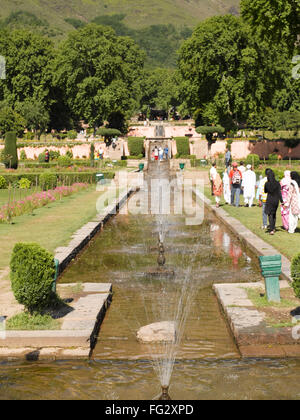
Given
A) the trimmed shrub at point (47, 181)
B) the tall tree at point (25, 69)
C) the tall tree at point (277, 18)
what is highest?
the tall tree at point (25, 69)

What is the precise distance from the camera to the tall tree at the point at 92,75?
6019 centimetres

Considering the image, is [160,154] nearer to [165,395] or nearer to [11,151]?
[11,151]

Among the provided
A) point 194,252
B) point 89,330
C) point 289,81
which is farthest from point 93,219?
point 289,81

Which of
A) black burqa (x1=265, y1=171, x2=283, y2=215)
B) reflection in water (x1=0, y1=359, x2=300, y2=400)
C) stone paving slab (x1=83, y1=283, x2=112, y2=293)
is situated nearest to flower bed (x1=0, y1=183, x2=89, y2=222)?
black burqa (x1=265, y1=171, x2=283, y2=215)

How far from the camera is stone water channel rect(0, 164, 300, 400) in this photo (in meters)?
5.46

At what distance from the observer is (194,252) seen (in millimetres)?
12359

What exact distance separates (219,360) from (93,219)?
10.8 meters

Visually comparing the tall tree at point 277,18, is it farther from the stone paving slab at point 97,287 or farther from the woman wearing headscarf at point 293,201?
the stone paving slab at point 97,287

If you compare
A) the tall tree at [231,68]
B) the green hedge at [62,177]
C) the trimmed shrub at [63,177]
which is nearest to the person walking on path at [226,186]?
the trimmed shrub at [63,177]

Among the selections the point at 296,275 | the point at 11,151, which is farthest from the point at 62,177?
the point at 296,275

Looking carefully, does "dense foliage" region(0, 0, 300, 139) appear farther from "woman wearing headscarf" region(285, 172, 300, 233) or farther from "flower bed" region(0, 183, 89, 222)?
"woman wearing headscarf" region(285, 172, 300, 233)

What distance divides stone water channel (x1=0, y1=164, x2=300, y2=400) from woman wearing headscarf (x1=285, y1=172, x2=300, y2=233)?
77.8 inches

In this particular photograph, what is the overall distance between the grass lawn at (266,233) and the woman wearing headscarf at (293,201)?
337mm

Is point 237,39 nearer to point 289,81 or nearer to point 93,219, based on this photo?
point 289,81
